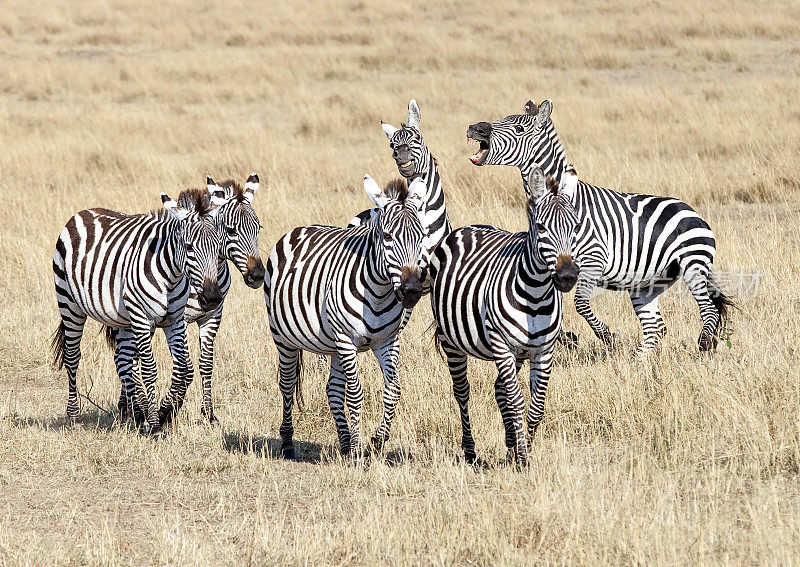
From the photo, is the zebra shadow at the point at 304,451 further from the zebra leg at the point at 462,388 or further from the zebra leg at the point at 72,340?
the zebra leg at the point at 72,340

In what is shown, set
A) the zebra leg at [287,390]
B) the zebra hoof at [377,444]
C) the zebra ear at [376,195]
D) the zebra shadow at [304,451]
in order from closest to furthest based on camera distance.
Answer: the zebra ear at [376,195]
the zebra hoof at [377,444]
the zebra shadow at [304,451]
the zebra leg at [287,390]

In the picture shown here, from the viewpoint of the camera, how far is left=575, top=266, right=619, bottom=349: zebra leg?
8.55 meters

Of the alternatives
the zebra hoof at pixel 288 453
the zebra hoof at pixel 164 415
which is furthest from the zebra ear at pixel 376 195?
the zebra hoof at pixel 164 415

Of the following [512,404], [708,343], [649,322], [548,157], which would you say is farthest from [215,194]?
[708,343]

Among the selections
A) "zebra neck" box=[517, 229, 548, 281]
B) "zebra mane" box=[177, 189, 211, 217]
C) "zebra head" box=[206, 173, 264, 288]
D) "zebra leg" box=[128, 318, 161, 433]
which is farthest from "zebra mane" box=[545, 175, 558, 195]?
"zebra leg" box=[128, 318, 161, 433]

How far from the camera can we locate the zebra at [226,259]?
6973mm

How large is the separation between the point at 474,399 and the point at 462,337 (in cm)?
161

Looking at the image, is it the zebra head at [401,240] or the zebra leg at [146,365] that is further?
the zebra leg at [146,365]

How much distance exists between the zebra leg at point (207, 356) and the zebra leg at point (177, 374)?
43 cm

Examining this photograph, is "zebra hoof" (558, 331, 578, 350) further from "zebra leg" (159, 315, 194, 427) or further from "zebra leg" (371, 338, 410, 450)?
"zebra leg" (159, 315, 194, 427)

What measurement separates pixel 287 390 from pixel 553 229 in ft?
8.23

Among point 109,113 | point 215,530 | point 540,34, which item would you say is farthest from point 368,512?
point 540,34

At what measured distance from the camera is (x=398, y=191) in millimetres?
6223

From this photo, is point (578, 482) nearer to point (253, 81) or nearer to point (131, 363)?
point (131, 363)
